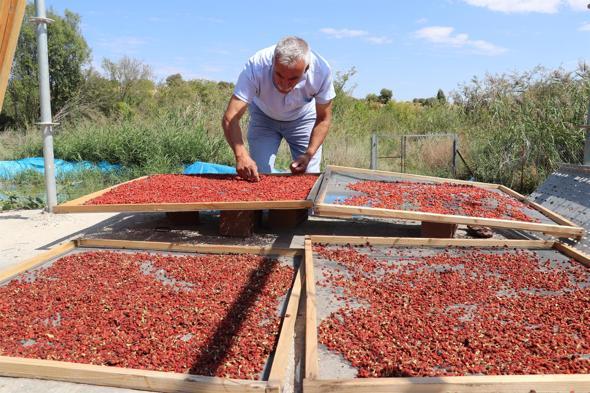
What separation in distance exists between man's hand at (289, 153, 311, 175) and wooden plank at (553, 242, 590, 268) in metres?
2.16

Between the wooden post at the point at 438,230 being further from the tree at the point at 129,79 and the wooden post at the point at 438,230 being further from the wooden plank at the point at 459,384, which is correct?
the tree at the point at 129,79

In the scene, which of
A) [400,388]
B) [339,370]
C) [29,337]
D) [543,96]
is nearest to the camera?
[400,388]

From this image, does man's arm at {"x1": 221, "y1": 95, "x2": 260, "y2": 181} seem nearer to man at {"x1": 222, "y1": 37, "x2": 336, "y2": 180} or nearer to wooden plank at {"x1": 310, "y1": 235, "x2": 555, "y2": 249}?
Result: man at {"x1": 222, "y1": 37, "x2": 336, "y2": 180}

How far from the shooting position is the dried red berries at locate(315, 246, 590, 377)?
1840 mm

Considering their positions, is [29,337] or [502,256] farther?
[502,256]

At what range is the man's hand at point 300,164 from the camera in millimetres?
4375

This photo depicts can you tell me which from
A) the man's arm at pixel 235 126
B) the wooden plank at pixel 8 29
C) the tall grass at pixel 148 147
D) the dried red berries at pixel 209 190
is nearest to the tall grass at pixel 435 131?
the tall grass at pixel 148 147

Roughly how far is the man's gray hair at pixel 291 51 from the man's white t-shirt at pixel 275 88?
0.42 m

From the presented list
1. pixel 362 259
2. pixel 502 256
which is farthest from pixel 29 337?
pixel 502 256

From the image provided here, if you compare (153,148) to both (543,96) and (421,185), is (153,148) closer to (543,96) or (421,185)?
(421,185)

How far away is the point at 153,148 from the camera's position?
775 cm

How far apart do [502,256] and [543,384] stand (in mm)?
1679

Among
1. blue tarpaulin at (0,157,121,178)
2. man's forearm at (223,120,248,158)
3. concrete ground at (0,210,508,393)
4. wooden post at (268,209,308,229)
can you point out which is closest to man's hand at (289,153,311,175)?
wooden post at (268,209,308,229)

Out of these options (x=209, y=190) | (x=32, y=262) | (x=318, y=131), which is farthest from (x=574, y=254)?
(x=32, y=262)
